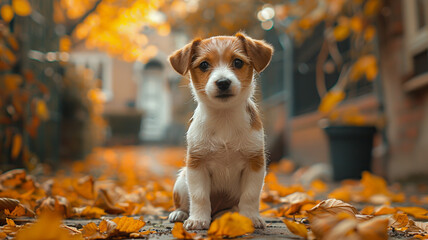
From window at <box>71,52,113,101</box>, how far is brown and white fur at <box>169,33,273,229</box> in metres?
21.0

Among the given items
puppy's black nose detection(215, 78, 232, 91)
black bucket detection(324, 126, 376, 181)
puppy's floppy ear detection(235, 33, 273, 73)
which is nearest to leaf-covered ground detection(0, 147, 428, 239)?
puppy's black nose detection(215, 78, 232, 91)

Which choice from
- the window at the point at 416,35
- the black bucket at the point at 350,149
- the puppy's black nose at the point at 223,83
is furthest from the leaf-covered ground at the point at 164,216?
the window at the point at 416,35

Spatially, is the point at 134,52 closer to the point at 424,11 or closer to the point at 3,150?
the point at 3,150

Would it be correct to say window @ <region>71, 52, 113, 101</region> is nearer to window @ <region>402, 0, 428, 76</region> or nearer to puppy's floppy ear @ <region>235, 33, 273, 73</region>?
window @ <region>402, 0, 428, 76</region>

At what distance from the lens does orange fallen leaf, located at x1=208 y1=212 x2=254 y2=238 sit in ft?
5.09

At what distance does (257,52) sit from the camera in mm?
2123

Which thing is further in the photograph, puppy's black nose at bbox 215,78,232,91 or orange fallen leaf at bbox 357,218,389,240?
puppy's black nose at bbox 215,78,232,91

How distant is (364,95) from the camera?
6.27 meters

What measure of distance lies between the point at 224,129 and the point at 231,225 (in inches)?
23.4

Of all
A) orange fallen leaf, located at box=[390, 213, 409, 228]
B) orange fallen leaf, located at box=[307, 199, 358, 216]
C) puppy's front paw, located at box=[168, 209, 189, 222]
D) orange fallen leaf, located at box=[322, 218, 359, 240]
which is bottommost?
puppy's front paw, located at box=[168, 209, 189, 222]

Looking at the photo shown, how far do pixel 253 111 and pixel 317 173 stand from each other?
4.17 metres

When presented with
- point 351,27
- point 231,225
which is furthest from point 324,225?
point 351,27

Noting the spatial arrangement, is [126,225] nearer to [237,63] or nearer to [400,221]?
[237,63]

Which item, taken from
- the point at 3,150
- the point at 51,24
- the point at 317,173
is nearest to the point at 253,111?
the point at 3,150
